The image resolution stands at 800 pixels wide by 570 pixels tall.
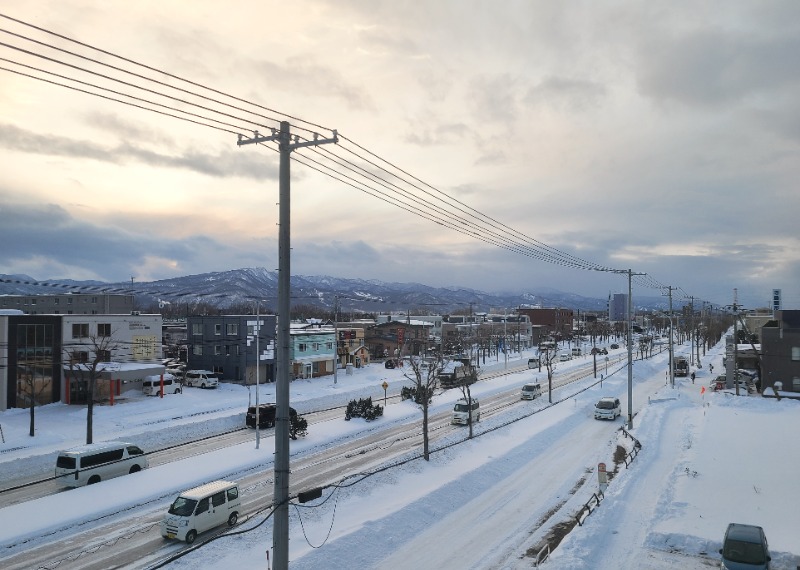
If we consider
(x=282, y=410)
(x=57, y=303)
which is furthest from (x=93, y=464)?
(x=57, y=303)

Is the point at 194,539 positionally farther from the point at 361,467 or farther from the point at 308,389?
the point at 308,389

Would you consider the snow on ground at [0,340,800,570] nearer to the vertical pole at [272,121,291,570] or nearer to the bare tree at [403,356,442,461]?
the bare tree at [403,356,442,461]

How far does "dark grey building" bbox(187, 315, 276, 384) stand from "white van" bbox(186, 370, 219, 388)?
2536 millimetres

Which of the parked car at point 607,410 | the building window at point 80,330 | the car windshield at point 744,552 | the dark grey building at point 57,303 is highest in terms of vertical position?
the dark grey building at point 57,303

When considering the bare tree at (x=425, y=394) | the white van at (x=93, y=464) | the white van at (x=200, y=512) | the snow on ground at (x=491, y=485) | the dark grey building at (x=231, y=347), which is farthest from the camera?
the dark grey building at (x=231, y=347)

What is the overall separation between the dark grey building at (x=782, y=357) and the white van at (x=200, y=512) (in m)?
47.8

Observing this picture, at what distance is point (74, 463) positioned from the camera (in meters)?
22.2

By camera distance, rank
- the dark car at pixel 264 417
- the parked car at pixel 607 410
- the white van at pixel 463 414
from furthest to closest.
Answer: the parked car at pixel 607 410 < the white van at pixel 463 414 < the dark car at pixel 264 417

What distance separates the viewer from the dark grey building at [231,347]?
50.8 m

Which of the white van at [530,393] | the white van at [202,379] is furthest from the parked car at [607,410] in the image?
the white van at [202,379]

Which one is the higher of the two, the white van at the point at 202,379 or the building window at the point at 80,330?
the building window at the point at 80,330

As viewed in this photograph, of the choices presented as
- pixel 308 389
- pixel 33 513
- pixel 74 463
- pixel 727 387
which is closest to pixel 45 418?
pixel 74 463

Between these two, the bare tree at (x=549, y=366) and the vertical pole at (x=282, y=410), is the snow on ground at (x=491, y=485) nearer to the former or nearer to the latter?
the bare tree at (x=549, y=366)

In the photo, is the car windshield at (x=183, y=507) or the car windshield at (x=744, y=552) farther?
the car windshield at (x=183, y=507)
